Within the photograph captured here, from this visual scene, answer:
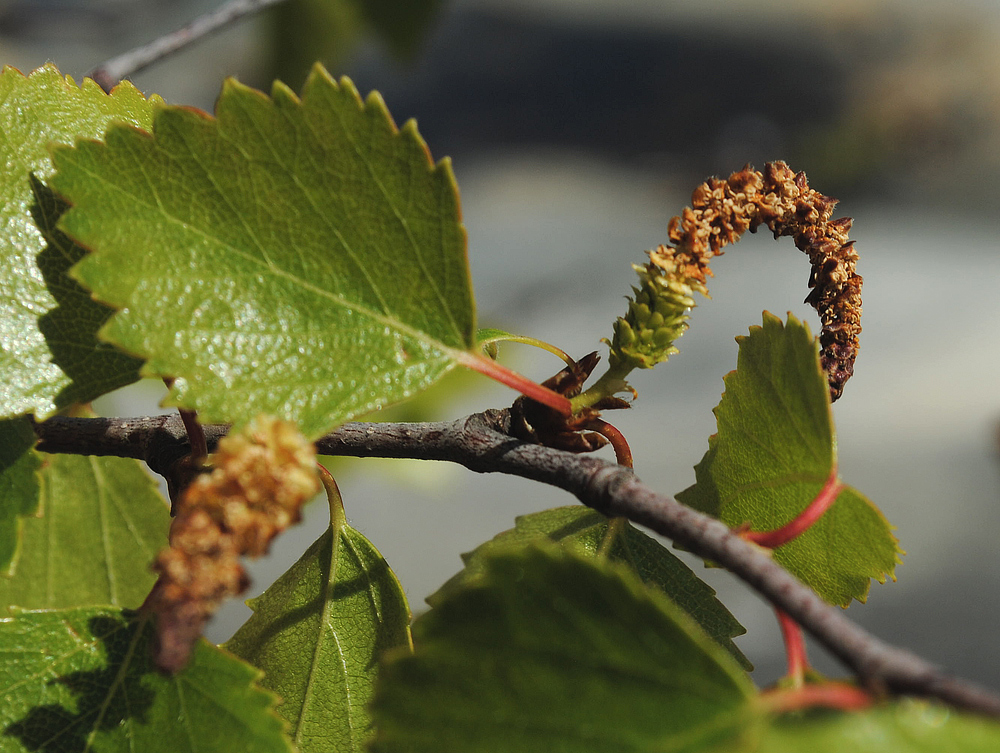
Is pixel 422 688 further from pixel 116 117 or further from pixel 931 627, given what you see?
pixel 931 627

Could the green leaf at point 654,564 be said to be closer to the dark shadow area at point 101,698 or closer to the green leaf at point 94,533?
the dark shadow area at point 101,698

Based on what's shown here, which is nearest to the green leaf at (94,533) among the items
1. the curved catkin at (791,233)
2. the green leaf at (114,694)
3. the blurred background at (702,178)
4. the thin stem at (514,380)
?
the green leaf at (114,694)

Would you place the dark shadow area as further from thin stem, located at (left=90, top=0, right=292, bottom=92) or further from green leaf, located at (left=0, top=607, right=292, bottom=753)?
thin stem, located at (left=90, top=0, right=292, bottom=92)

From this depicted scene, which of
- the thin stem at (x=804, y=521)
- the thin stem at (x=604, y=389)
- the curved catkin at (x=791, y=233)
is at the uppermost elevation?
the curved catkin at (x=791, y=233)

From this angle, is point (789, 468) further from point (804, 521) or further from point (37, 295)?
point (37, 295)

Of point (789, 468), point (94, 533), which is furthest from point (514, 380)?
point (94, 533)
